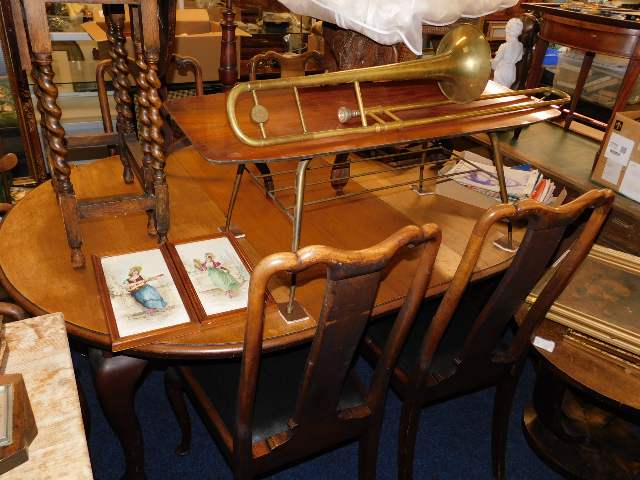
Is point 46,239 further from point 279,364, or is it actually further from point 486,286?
point 486,286

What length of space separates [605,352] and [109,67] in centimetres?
184

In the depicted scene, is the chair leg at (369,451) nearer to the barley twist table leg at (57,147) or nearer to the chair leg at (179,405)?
the chair leg at (179,405)

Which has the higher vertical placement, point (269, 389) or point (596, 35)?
point (596, 35)

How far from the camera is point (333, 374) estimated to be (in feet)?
3.73

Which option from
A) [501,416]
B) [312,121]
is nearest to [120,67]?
[312,121]

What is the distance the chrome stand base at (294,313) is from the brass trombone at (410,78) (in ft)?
1.28

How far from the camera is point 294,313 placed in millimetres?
1249

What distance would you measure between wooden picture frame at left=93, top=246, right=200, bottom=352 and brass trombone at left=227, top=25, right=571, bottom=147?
1.35 feet

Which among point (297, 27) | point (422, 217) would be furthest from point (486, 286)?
point (297, 27)

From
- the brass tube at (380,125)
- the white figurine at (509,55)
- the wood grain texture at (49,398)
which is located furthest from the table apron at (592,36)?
the wood grain texture at (49,398)

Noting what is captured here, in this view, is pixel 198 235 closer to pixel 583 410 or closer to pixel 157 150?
pixel 157 150

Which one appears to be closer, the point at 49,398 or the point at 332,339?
the point at 49,398

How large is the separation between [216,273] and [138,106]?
0.44 metres

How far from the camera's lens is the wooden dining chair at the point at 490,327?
1.16 m
